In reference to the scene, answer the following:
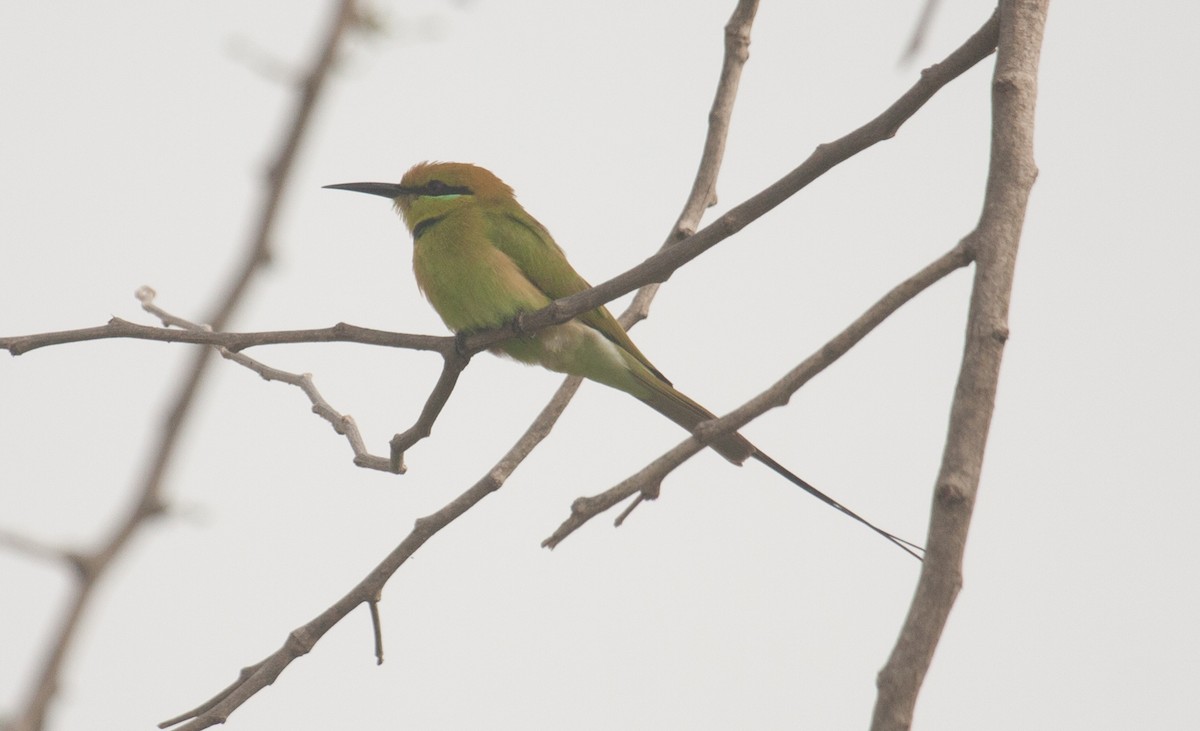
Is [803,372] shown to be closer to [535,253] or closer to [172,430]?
[172,430]

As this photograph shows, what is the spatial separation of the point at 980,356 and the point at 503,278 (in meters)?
1.87

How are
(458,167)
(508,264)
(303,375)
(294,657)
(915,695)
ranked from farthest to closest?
(458,167) < (508,264) < (303,375) < (294,657) < (915,695)

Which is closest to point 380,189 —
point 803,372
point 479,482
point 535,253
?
point 535,253

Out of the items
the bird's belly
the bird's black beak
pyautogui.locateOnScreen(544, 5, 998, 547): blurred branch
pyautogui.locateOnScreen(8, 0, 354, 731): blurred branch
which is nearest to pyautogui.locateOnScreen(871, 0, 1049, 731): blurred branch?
pyautogui.locateOnScreen(544, 5, 998, 547): blurred branch

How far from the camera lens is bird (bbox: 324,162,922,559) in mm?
3068

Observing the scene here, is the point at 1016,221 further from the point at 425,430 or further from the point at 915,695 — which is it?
the point at 425,430

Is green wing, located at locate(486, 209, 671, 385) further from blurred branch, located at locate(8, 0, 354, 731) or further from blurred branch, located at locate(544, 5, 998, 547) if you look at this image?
blurred branch, located at locate(8, 0, 354, 731)

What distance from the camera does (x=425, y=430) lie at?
2.15 metres

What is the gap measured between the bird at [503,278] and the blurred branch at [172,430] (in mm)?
1465

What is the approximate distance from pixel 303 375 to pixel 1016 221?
1419 millimetres

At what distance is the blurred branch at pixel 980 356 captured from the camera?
118cm

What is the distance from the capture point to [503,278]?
319 cm

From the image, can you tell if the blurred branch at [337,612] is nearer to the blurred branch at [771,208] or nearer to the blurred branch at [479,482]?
the blurred branch at [479,482]

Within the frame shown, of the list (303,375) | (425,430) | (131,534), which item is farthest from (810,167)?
(303,375)
